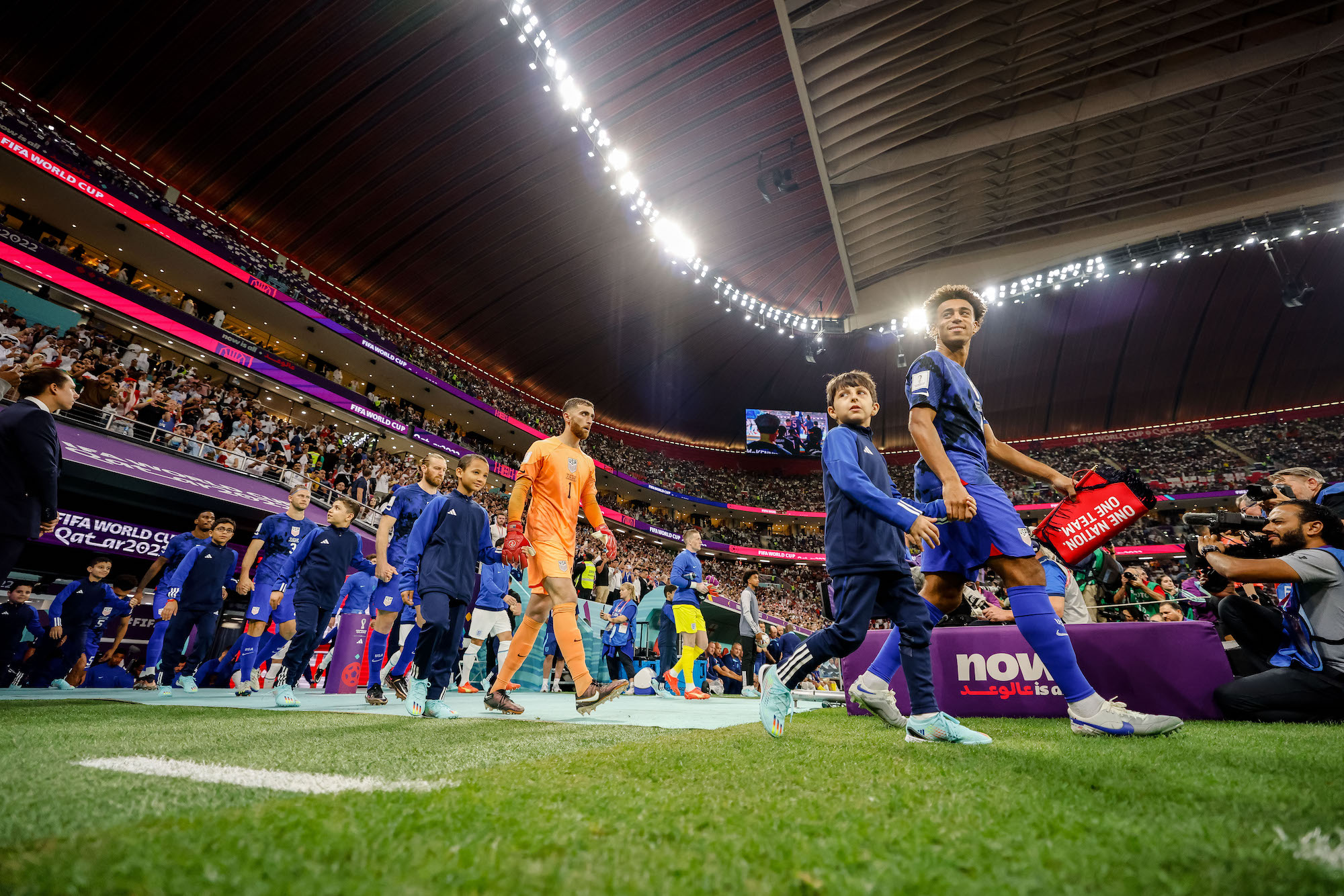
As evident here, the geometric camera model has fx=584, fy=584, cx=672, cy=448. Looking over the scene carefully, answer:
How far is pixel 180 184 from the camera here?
17.8 m

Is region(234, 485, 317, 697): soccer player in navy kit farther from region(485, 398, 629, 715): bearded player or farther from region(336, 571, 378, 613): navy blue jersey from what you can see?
region(485, 398, 629, 715): bearded player

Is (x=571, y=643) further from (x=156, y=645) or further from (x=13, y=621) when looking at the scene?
(x=156, y=645)

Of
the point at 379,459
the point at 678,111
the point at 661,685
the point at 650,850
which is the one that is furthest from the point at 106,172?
the point at 650,850

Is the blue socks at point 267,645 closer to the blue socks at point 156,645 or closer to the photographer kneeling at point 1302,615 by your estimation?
the blue socks at point 156,645

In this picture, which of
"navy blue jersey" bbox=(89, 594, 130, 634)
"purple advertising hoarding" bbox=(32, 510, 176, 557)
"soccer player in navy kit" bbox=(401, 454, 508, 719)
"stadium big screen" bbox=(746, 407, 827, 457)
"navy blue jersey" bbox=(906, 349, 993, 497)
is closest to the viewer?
"navy blue jersey" bbox=(906, 349, 993, 497)

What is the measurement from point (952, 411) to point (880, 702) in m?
1.51

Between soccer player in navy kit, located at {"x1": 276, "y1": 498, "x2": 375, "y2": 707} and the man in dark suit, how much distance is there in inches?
79.4

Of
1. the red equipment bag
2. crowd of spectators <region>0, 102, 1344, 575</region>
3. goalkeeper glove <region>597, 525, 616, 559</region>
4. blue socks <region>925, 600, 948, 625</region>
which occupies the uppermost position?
crowd of spectators <region>0, 102, 1344, 575</region>

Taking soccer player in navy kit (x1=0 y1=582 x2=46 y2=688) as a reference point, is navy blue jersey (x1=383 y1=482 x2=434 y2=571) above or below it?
above

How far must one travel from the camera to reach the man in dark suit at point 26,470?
9.21ft

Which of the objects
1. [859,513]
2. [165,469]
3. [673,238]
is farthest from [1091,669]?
[673,238]

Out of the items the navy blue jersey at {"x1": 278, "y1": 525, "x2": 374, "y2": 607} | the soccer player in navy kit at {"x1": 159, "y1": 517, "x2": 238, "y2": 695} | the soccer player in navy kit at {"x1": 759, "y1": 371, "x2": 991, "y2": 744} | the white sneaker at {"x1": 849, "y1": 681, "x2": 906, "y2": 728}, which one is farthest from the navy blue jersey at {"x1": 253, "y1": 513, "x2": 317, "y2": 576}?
the white sneaker at {"x1": 849, "y1": 681, "x2": 906, "y2": 728}

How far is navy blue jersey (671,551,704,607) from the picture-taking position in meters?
7.07

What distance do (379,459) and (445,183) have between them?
9256 millimetres
